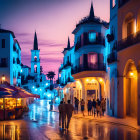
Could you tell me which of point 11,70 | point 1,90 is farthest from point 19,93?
point 11,70

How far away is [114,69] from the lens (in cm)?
2645

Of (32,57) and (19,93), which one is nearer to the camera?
(19,93)

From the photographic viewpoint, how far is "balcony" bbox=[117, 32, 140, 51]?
67.3 ft

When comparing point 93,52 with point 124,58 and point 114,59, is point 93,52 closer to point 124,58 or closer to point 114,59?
point 114,59

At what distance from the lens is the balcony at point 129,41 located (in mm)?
20500

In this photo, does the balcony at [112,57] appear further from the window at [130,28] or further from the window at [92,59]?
the window at [92,59]

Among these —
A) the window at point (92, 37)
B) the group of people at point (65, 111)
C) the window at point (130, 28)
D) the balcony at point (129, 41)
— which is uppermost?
the window at point (92, 37)

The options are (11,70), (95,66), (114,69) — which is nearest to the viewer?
(114,69)

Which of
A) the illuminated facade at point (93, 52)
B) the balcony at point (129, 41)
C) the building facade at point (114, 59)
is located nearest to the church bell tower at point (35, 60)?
the building facade at point (114, 59)

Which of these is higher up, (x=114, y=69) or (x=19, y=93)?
(x=114, y=69)

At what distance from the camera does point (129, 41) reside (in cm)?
2230

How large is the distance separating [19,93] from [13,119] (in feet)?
8.88

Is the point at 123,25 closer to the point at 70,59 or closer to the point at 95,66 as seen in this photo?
the point at 95,66

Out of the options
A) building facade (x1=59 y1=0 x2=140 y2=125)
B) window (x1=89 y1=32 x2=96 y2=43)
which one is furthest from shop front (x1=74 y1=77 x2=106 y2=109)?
window (x1=89 y1=32 x2=96 y2=43)
